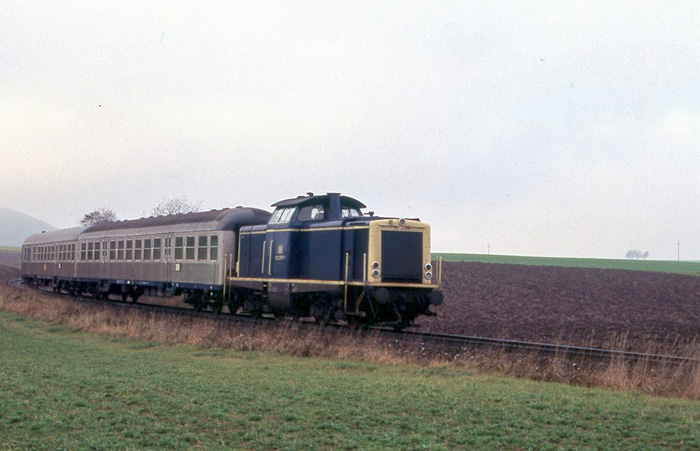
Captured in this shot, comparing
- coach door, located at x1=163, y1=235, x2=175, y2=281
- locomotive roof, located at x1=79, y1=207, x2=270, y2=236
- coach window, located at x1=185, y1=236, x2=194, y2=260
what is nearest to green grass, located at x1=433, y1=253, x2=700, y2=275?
locomotive roof, located at x1=79, y1=207, x2=270, y2=236

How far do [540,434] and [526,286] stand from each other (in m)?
35.7

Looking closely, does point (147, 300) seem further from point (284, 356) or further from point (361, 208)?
point (284, 356)

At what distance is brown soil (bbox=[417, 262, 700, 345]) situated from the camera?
2469cm

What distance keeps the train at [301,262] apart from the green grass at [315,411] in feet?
16.3

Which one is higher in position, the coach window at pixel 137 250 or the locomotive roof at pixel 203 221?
the locomotive roof at pixel 203 221

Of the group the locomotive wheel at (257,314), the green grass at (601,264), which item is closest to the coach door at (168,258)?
the locomotive wheel at (257,314)

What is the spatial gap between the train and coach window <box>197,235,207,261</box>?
0.25 ft

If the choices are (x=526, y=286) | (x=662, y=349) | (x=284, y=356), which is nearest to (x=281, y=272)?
(x=284, y=356)

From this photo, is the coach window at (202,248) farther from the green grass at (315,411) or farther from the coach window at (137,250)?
the green grass at (315,411)

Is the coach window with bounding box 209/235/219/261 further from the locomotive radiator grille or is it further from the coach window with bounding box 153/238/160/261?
the locomotive radiator grille

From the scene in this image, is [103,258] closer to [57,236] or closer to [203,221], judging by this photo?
[57,236]

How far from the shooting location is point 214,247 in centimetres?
2544

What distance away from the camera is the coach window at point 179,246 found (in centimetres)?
2806

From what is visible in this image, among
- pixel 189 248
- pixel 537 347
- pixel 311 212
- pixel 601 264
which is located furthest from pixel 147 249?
pixel 601 264
